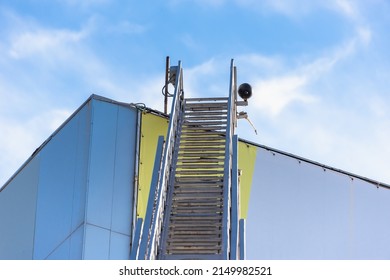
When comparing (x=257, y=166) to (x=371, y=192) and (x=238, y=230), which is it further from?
(x=238, y=230)

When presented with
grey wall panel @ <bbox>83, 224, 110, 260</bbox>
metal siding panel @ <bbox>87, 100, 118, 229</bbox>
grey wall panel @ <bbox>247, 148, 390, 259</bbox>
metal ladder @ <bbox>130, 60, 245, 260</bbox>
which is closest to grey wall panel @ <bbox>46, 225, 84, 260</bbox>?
grey wall panel @ <bbox>83, 224, 110, 260</bbox>

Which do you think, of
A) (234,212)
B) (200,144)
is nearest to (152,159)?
(200,144)

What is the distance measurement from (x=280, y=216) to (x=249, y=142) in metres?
2.15

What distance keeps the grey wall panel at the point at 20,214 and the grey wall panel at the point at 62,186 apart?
38cm

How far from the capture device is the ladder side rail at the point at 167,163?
17.2 m

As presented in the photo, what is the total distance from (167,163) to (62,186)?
3.86 metres

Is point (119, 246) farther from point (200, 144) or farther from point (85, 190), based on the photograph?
point (200, 144)

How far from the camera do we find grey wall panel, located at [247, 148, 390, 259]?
2325 centimetres

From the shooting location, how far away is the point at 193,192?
61.8ft

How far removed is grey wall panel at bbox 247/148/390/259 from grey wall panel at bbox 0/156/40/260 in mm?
5570

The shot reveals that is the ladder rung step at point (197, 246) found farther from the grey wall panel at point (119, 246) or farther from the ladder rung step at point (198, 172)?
the grey wall panel at point (119, 246)

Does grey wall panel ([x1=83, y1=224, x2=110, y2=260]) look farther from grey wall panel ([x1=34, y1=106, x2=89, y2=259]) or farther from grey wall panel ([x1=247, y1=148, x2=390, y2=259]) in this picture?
grey wall panel ([x1=247, y1=148, x2=390, y2=259])

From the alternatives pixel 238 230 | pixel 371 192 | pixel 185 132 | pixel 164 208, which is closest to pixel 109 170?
pixel 185 132

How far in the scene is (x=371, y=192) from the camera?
82.0ft
